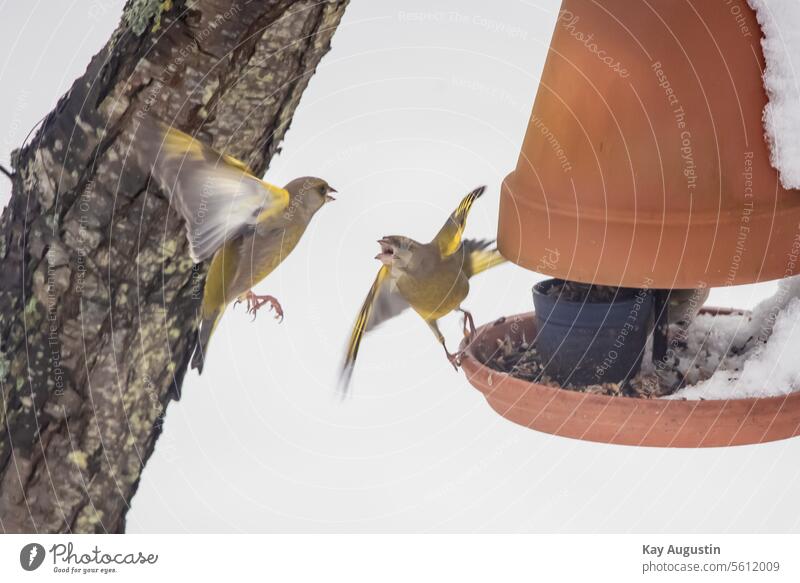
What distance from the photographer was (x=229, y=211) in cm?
107

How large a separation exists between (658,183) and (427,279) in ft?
0.95

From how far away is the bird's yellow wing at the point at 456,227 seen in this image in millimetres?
1116

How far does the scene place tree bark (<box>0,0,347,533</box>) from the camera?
3.62 feet

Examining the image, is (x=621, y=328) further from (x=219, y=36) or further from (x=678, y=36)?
(x=219, y=36)

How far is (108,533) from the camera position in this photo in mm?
1281

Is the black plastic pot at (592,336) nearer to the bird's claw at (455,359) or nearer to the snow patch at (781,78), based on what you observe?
the bird's claw at (455,359)
